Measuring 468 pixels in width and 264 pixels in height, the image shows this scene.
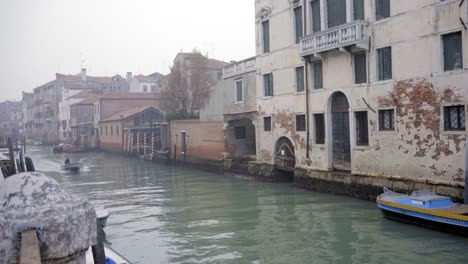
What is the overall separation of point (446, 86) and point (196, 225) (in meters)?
7.07

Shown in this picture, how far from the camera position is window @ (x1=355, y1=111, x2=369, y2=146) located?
46.1 feet

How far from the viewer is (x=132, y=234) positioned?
10.6 meters

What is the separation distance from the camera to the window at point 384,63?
13062 millimetres

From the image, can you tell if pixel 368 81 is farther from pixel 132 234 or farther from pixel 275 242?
pixel 132 234

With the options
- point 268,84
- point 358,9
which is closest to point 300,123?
point 268,84

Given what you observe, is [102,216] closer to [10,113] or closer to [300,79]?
[300,79]

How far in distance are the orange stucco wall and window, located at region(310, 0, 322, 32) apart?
27.6ft

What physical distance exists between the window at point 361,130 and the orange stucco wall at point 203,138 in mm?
9428

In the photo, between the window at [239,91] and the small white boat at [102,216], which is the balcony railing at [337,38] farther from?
the small white boat at [102,216]

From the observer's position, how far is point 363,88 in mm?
13828

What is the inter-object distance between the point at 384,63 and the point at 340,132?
296 centimetres

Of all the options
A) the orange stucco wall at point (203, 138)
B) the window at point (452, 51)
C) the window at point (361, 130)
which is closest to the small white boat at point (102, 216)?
the window at point (361, 130)

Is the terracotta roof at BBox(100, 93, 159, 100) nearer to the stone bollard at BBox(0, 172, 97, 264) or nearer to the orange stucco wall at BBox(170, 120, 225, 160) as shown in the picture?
the orange stucco wall at BBox(170, 120, 225, 160)

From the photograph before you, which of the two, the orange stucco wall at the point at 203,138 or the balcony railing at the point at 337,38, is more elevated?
the balcony railing at the point at 337,38
